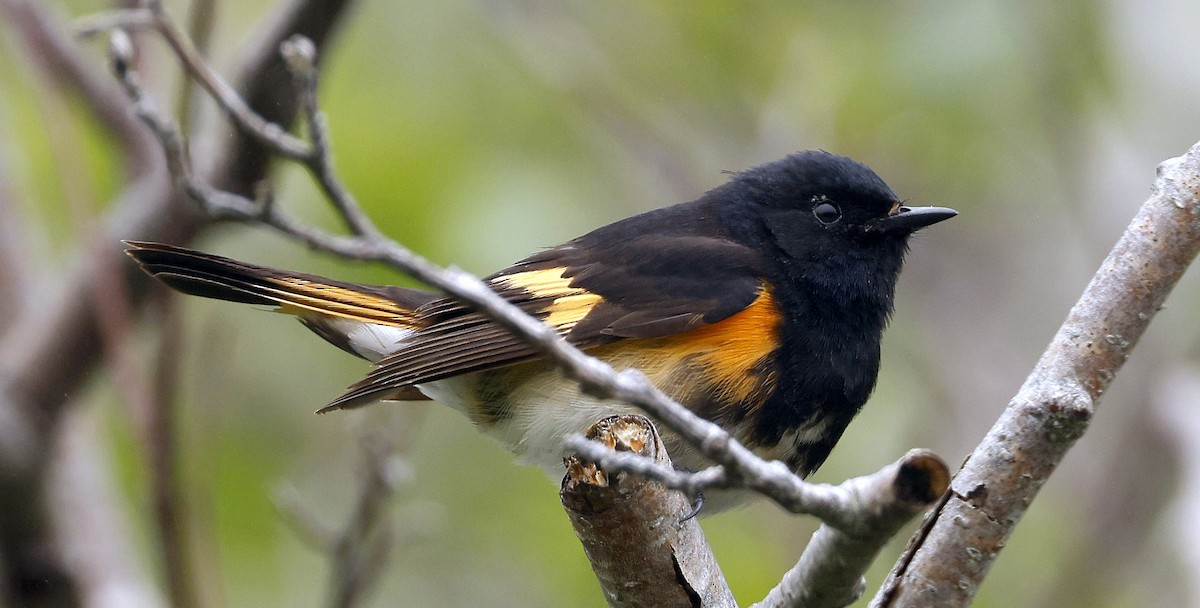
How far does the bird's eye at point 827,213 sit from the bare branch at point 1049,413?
1219mm

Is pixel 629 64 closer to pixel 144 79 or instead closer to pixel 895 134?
pixel 895 134

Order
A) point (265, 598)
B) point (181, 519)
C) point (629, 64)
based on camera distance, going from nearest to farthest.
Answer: point (181, 519) < point (265, 598) < point (629, 64)

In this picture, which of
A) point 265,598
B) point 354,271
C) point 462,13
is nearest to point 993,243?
point 462,13

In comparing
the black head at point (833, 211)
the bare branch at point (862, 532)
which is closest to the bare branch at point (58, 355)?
the black head at point (833, 211)

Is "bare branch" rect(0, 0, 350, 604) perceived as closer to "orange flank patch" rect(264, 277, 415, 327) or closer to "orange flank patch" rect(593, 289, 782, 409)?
"orange flank patch" rect(264, 277, 415, 327)

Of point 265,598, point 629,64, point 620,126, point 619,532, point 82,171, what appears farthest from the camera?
point 629,64

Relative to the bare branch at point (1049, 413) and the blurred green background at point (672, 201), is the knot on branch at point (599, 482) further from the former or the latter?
the blurred green background at point (672, 201)

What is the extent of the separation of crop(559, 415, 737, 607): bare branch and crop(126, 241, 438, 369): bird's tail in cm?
102

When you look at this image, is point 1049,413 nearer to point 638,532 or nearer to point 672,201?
point 638,532

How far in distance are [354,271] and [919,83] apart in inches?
71.8

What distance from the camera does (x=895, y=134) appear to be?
4.34 m

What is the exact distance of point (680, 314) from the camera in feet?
8.45

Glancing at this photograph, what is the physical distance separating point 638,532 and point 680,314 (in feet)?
2.59

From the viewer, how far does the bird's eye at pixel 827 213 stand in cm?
300
